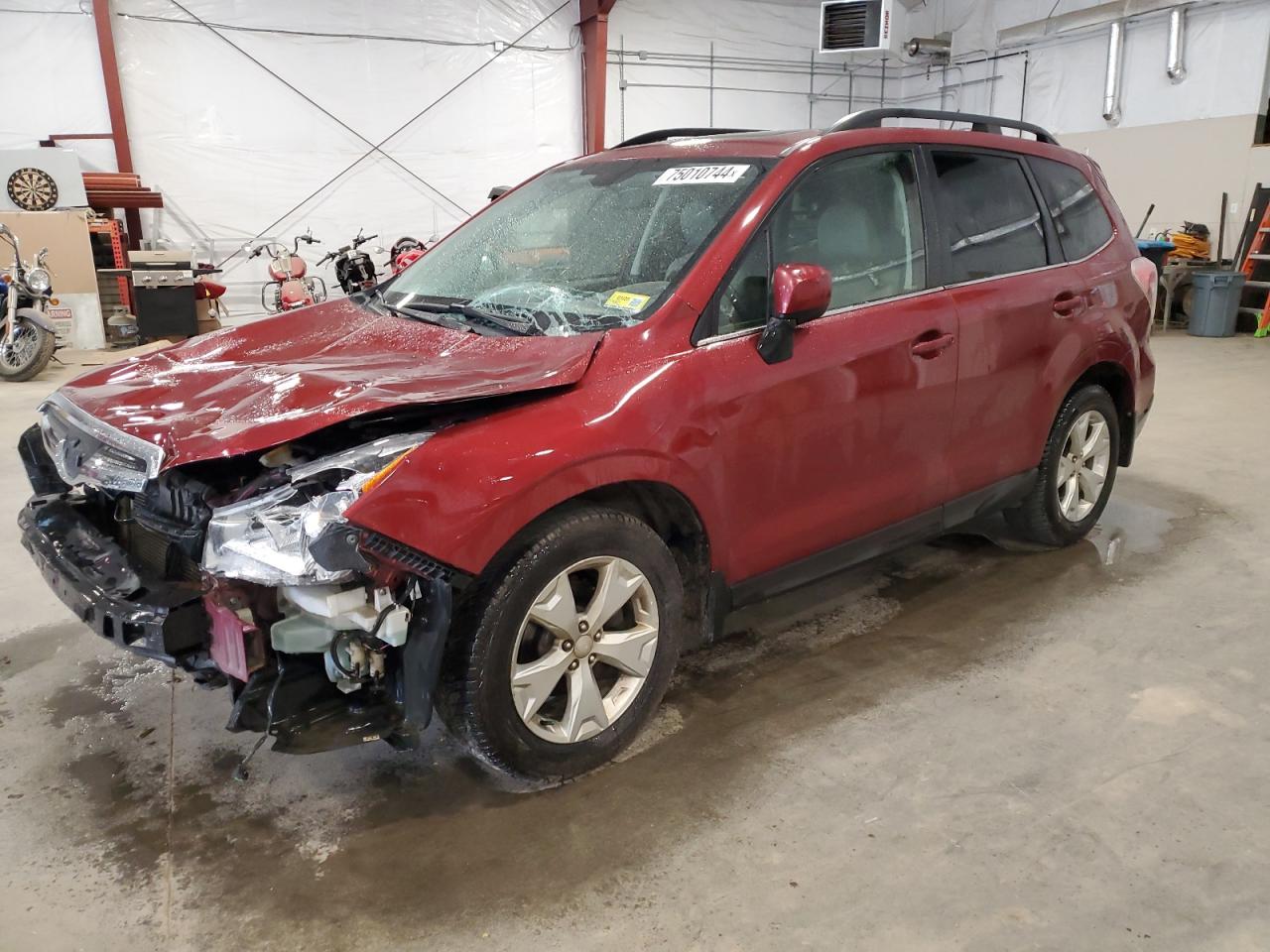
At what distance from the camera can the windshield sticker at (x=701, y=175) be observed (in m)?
2.59

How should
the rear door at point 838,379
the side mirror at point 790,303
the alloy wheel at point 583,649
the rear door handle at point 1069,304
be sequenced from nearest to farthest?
the alloy wheel at point 583,649
the side mirror at point 790,303
the rear door at point 838,379
the rear door handle at point 1069,304


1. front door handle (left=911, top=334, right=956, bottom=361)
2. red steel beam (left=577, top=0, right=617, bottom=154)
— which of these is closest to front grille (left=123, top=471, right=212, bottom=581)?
front door handle (left=911, top=334, right=956, bottom=361)

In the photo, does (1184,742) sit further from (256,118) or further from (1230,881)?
(256,118)

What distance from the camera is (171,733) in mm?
2514

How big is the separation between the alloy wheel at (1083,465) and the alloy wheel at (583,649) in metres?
2.03

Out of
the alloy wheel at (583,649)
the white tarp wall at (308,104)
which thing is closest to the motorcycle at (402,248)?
the white tarp wall at (308,104)

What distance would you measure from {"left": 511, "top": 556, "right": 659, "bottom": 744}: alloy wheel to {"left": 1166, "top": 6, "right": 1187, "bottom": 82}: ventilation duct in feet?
40.9

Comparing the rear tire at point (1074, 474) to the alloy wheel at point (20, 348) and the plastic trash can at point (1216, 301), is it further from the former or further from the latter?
the plastic trash can at point (1216, 301)

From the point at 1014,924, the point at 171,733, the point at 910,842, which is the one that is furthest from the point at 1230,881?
the point at 171,733

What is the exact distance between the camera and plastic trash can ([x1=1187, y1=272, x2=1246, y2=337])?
401 inches

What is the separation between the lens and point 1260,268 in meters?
10.7

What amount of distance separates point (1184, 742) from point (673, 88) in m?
12.7

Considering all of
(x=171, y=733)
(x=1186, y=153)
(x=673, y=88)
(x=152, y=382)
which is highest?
(x=673, y=88)

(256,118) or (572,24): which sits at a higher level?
(572,24)
